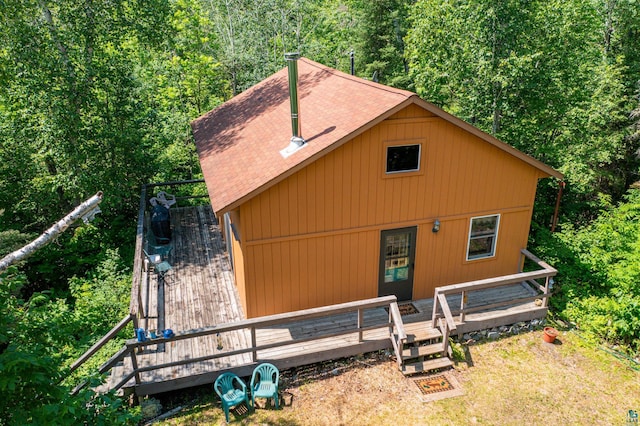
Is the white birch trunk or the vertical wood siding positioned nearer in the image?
the white birch trunk

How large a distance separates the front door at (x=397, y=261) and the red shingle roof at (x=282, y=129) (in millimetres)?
2663

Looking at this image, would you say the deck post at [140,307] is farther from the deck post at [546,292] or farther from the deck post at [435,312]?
the deck post at [546,292]

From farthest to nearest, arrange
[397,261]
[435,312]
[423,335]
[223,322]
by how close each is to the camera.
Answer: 1. [397,261]
2. [223,322]
3. [435,312]
4. [423,335]

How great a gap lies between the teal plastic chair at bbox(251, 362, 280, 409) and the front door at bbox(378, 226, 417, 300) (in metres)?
3.37

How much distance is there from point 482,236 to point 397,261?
234 centimetres

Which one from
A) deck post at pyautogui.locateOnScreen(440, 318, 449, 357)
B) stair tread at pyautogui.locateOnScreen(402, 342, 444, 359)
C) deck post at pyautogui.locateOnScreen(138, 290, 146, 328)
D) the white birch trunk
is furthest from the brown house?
the white birch trunk

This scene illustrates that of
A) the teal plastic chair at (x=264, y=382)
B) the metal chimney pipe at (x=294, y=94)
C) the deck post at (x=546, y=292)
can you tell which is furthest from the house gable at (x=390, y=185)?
the teal plastic chair at (x=264, y=382)

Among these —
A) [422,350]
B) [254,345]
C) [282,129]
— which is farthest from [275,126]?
[422,350]

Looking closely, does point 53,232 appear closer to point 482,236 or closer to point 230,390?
point 230,390

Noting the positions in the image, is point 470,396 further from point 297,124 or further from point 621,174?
point 621,174

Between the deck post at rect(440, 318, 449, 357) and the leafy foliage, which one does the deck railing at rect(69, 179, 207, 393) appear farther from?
the leafy foliage

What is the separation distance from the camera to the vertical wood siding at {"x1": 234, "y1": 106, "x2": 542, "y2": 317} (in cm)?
918

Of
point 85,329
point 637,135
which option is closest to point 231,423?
point 85,329

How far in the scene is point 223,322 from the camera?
981cm
